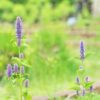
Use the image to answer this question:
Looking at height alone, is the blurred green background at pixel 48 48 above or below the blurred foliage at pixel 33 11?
below

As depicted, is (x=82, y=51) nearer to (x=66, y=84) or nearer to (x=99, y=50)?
(x=66, y=84)

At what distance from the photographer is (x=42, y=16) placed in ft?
55.2

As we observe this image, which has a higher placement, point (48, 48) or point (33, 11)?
point (33, 11)

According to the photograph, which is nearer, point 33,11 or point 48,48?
point 48,48

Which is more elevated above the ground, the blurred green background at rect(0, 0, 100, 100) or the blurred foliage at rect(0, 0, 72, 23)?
the blurred foliage at rect(0, 0, 72, 23)

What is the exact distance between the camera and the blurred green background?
593cm

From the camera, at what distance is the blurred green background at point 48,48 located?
5.93 m

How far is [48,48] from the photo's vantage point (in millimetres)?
9828

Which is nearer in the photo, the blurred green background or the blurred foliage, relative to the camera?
the blurred green background

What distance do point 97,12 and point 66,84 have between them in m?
14.1

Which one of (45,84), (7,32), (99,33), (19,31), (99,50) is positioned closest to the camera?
(19,31)

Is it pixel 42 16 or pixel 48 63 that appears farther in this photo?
pixel 42 16

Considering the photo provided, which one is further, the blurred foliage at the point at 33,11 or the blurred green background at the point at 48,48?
the blurred foliage at the point at 33,11

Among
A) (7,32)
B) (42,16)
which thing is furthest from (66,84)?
(42,16)
